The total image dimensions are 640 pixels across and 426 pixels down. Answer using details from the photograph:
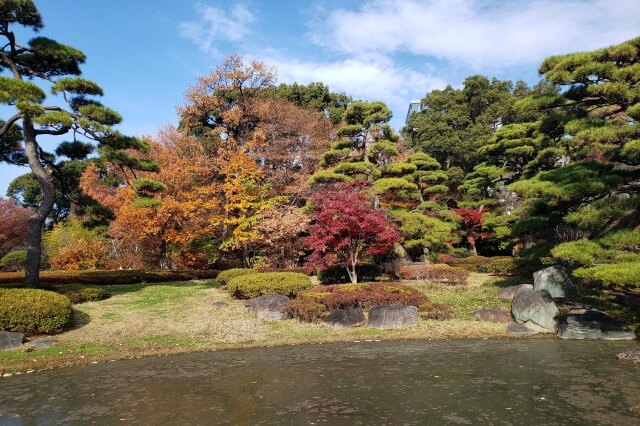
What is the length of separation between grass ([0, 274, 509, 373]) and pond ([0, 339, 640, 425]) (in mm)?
748

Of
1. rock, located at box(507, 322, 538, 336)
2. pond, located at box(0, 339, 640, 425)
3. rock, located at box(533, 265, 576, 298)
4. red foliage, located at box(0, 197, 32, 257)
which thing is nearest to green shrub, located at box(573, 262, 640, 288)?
pond, located at box(0, 339, 640, 425)

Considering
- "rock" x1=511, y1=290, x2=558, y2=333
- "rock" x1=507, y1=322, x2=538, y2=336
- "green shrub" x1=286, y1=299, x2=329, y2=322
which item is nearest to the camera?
"rock" x1=507, y1=322, x2=538, y2=336

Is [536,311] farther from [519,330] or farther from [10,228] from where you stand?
[10,228]

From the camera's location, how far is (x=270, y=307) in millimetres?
12305

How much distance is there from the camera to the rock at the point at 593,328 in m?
9.70

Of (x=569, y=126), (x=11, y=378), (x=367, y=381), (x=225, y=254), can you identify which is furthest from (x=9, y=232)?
(x=569, y=126)

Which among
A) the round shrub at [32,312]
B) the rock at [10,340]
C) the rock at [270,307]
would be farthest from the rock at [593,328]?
the rock at [10,340]

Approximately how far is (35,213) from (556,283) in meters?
16.9

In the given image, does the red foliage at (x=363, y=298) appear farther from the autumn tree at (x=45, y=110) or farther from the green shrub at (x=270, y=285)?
the autumn tree at (x=45, y=110)

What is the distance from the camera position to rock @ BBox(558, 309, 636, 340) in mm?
9703

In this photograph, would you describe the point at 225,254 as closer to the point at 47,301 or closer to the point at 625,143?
the point at 47,301

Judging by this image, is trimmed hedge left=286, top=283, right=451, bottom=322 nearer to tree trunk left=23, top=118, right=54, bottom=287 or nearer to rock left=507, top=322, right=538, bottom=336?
rock left=507, top=322, right=538, bottom=336

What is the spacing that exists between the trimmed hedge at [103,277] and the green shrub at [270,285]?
6.46 meters

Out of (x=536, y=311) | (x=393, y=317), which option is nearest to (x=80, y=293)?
(x=393, y=317)
